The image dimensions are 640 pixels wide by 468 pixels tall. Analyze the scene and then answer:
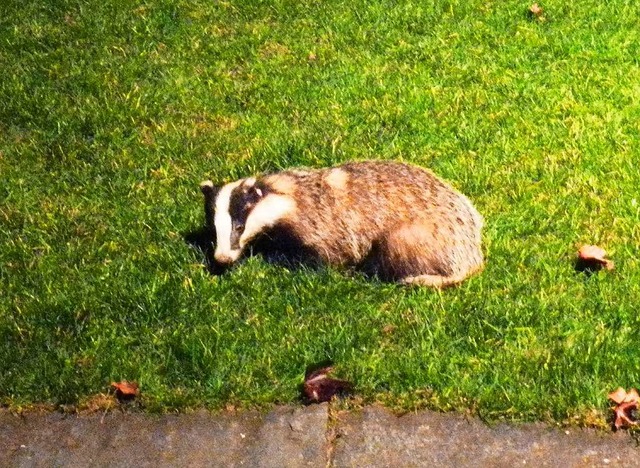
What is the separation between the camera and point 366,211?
16.2ft

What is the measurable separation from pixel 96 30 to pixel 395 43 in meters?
2.37

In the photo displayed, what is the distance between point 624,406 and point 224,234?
203 cm

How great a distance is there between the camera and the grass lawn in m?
4.26

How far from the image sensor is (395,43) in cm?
742

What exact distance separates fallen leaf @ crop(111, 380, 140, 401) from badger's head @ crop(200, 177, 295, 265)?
86cm

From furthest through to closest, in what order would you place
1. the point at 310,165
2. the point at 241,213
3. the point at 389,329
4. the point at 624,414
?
1. the point at 310,165
2. the point at 241,213
3. the point at 389,329
4. the point at 624,414

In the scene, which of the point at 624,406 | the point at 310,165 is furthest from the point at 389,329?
the point at 310,165

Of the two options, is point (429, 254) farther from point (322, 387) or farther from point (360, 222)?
point (322, 387)

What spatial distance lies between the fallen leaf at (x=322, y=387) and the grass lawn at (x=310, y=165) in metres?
0.06

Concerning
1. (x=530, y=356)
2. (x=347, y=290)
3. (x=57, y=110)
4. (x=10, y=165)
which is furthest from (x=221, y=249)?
(x=57, y=110)

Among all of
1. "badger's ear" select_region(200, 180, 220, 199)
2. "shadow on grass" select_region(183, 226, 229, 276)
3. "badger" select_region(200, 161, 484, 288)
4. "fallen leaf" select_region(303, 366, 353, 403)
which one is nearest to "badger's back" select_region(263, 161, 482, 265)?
"badger" select_region(200, 161, 484, 288)

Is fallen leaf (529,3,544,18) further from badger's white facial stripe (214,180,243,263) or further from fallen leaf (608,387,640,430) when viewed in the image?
fallen leaf (608,387,640,430)

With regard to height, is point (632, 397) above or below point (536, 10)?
below

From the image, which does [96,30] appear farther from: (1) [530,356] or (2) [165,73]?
(1) [530,356]
